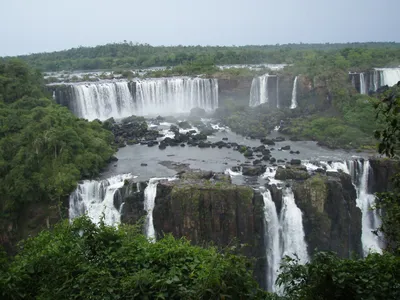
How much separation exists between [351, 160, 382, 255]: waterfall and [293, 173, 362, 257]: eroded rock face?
115 cm

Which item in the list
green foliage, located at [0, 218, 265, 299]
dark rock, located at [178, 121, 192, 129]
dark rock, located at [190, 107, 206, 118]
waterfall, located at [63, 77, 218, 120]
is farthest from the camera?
dark rock, located at [190, 107, 206, 118]

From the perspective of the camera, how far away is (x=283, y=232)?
16625 millimetres

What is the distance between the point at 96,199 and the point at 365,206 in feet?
40.7

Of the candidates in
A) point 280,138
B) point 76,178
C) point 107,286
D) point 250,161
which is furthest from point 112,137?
point 107,286

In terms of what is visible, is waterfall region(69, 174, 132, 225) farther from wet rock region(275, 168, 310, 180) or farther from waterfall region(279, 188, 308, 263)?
wet rock region(275, 168, 310, 180)

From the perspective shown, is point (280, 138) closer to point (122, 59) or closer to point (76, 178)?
point (76, 178)

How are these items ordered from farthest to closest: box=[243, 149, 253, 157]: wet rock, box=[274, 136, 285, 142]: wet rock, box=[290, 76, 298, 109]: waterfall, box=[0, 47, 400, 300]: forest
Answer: box=[290, 76, 298, 109]: waterfall
box=[274, 136, 285, 142]: wet rock
box=[243, 149, 253, 157]: wet rock
box=[0, 47, 400, 300]: forest

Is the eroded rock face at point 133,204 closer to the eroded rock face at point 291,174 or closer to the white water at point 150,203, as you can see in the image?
the white water at point 150,203

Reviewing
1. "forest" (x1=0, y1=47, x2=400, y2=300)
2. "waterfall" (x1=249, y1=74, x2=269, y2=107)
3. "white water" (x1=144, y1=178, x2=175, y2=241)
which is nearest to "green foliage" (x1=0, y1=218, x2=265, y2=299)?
"forest" (x1=0, y1=47, x2=400, y2=300)

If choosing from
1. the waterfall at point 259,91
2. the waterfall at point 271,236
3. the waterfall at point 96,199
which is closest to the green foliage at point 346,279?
the waterfall at point 271,236

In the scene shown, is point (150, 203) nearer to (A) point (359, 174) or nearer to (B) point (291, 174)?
(B) point (291, 174)

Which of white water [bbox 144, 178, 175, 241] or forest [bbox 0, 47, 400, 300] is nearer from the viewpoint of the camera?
forest [bbox 0, 47, 400, 300]

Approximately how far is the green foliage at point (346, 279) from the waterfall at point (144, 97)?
88.1 ft

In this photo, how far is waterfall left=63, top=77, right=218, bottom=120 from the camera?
30891 mm
